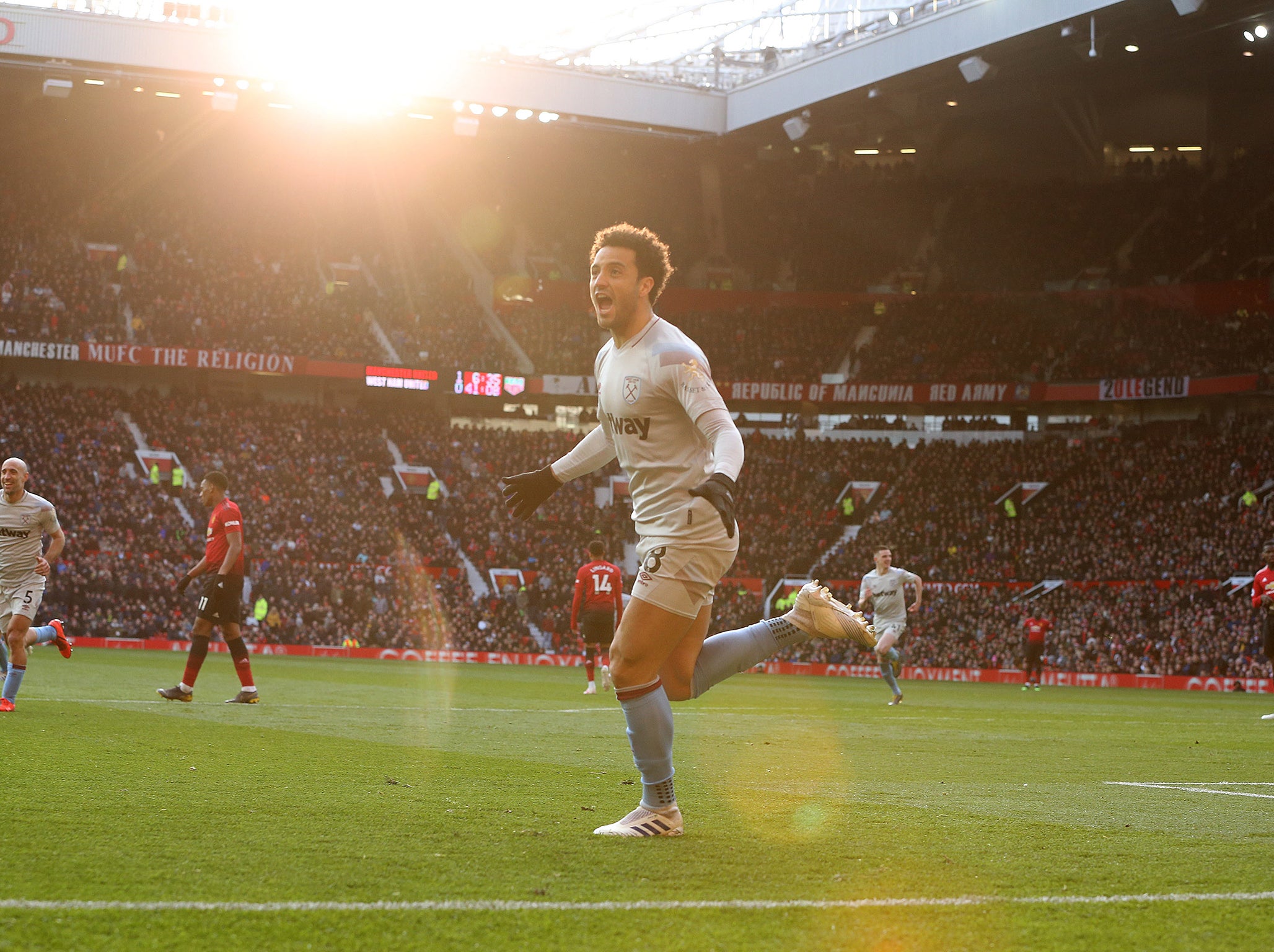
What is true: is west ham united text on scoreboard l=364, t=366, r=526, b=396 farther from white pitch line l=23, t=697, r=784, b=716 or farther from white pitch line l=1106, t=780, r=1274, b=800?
white pitch line l=1106, t=780, r=1274, b=800

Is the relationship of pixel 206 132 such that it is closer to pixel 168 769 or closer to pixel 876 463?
pixel 876 463

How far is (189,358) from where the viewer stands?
43031 mm

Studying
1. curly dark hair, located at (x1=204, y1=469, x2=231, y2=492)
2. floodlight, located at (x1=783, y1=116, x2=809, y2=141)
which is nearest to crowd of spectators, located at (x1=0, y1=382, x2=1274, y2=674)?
floodlight, located at (x1=783, y1=116, x2=809, y2=141)

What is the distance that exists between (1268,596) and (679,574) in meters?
13.8

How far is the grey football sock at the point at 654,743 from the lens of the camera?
18.0 ft

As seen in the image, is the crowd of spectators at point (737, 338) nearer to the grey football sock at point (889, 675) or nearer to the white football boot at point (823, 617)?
the grey football sock at point (889, 675)

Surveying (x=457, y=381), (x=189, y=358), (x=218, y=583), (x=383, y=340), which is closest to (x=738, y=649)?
(x=218, y=583)

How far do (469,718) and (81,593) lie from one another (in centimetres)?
2306

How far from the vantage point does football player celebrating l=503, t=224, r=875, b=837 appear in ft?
17.8

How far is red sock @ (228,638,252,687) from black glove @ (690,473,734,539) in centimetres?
960

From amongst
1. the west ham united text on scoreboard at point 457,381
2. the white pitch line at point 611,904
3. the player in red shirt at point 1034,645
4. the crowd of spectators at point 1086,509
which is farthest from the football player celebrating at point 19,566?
the west ham united text on scoreboard at point 457,381

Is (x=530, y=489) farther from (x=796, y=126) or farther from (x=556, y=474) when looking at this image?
(x=796, y=126)

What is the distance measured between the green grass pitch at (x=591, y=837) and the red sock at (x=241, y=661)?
130cm

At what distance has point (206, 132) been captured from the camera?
4753 centimetres
